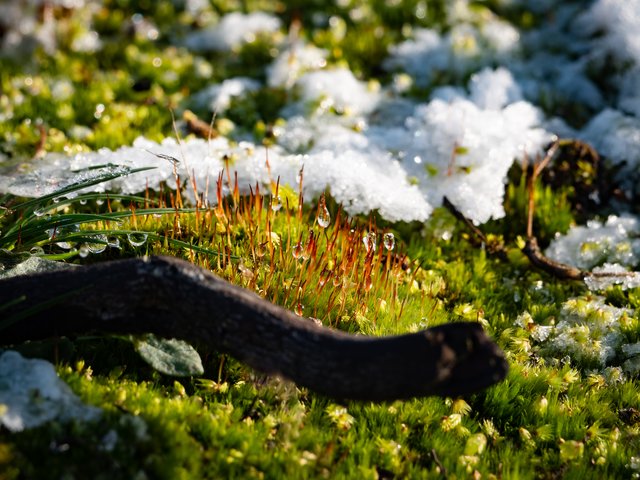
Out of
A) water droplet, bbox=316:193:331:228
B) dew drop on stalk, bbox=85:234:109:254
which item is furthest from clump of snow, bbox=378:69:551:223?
dew drop on stalk, bbox=85:234:109:254

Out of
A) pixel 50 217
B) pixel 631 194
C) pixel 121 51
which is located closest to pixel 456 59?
pixel 631 194

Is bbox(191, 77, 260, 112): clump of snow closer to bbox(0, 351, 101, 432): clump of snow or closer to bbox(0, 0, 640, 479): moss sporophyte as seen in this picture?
bbox(0, 0, 640, 479): moss sporophyte

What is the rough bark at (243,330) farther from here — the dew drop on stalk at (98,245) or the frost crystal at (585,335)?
the frost crystal at (585,335)

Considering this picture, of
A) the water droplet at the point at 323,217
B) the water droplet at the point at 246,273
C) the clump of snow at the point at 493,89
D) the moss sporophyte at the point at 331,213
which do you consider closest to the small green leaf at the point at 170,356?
the moss sporophyte at the point at 331,213

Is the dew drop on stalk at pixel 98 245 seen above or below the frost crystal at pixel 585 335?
above

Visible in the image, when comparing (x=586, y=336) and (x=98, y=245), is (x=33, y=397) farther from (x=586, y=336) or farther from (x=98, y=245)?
(x=586, y=336)

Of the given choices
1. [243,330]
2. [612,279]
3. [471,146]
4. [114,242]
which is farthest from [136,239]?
[612,279]

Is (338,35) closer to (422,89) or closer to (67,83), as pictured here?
(422,89)
